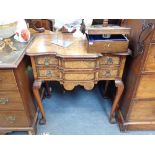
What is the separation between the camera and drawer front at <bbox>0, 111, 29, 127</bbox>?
128 cm

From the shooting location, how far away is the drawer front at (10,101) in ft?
3.82

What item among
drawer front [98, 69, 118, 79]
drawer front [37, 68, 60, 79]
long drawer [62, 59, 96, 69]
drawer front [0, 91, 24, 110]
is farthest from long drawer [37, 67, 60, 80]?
drawer front [98, 69, 118, 79]

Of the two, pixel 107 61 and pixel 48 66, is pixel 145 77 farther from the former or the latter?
pixel 48 66

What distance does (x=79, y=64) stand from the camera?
1.15m

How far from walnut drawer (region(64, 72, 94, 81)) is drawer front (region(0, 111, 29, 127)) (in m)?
0.43

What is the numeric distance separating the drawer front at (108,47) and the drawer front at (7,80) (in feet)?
1.73

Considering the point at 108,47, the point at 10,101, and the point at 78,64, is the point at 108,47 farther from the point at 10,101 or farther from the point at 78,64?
the point at 10,101

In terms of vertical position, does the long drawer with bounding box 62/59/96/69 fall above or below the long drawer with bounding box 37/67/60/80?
above

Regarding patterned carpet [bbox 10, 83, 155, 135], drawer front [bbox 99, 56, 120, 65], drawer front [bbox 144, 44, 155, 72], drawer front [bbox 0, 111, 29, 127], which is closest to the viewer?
drawer front [bbox 144, 44, 155, 72]

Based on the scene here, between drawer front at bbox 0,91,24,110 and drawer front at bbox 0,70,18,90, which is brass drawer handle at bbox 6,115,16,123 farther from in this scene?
drawer front at bbox 0,70,18,90

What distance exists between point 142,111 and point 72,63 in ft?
2.33

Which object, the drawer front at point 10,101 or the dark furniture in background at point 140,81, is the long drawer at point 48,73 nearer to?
the drawer front at point 10,101
